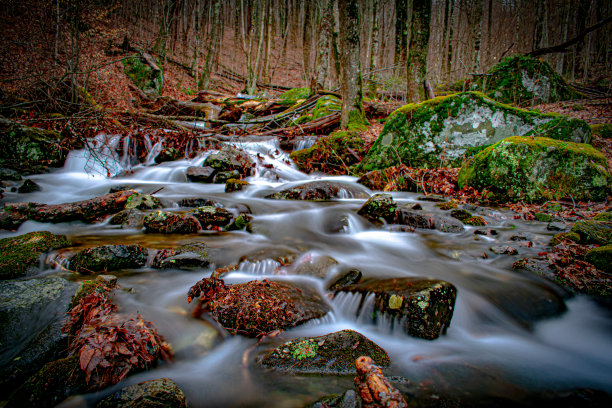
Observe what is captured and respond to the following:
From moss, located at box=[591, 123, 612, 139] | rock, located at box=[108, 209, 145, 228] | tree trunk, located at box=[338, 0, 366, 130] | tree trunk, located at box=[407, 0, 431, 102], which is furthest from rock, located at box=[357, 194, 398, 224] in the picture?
moss, located at box=[591, 123, 612, 139]

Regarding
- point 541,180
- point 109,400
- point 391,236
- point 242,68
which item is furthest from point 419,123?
point 242,68

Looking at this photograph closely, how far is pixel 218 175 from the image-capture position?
24.9 feet

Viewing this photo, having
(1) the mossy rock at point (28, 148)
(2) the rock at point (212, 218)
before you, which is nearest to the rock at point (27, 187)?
(1) the mossy rock at point (28, 148)

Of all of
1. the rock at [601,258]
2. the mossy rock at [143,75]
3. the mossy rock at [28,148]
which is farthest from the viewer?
the mossy rock at [143,75]

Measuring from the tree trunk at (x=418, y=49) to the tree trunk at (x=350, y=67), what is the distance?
6.54 ft

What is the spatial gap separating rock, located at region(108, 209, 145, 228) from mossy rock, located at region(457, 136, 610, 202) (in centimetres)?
688

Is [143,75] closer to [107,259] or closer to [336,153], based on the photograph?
[336,153]

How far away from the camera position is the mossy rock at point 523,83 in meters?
11.9

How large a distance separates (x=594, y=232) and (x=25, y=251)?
21.5ft

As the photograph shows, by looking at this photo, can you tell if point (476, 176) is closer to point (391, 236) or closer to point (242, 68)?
point (391, 236)

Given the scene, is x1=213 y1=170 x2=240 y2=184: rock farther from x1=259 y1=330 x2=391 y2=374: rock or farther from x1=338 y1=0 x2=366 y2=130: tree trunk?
x1=259 y1=330 x2=391 y2=374: rock

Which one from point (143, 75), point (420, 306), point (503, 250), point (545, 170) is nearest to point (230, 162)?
point (503, 250)

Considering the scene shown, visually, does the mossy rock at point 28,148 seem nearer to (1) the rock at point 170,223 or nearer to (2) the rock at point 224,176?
(2) the rock at point 224,176

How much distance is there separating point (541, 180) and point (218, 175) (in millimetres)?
7415
